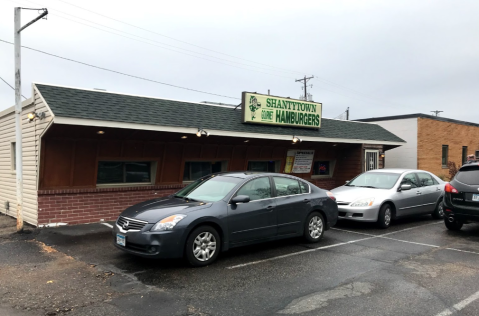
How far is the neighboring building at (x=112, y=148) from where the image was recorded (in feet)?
29.0

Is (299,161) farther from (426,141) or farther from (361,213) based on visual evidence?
(426,141)

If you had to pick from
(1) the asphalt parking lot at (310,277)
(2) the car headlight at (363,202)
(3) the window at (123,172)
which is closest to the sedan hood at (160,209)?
(1) the asphalt parking lot at (310,277)

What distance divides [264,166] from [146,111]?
5764mm

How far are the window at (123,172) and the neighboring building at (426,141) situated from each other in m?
14.1

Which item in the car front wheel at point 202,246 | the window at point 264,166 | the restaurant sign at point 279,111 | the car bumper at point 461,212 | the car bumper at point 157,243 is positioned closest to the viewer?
the car bumper at point 157,243

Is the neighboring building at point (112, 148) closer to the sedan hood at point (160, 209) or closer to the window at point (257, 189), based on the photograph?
the sedan hood at point (160, 209)

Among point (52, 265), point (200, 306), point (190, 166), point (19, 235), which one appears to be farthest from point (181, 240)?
point (190, 166)

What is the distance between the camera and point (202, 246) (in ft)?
19.6

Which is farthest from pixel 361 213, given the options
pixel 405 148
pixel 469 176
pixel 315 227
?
pixel 405 148

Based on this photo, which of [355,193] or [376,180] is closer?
[355,193]

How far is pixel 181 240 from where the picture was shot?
5.68 m

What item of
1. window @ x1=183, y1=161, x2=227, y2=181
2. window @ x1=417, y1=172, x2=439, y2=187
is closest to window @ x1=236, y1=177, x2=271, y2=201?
window @ x1=183, y1=161, x2=227, y2=181

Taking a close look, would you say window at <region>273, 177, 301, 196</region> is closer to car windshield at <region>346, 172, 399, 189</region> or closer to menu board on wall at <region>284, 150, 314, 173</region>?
car windshield at <region>346, 172, 399, 189</region>

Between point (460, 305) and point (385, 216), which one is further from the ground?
point (385, 216)
